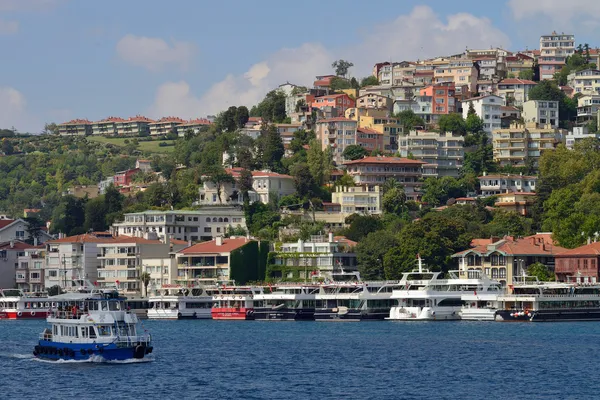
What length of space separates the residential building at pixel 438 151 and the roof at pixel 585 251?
40538 millimetres

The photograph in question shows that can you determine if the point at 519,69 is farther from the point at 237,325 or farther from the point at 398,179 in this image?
the point at 237,325

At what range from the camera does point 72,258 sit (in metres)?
134

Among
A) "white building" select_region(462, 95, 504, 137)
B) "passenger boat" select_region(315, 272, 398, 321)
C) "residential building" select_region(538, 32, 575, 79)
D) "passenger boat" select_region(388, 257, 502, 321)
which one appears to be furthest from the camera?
"residential building" select_region(538, 32, 575, 79)

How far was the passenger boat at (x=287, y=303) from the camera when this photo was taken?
11212 centimetres

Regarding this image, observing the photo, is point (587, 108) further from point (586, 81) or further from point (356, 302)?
point (356, 302)

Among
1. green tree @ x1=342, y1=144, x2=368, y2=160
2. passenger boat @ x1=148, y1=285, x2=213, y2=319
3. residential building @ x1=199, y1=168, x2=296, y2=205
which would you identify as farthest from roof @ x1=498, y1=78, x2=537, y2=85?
passenger boat @ x1=148, y1=285, x2=213, y2=319

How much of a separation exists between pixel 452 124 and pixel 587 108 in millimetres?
21847

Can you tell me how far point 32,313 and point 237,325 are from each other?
95.0 feet

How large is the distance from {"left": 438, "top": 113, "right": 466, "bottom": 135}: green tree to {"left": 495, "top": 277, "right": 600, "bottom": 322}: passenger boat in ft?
191

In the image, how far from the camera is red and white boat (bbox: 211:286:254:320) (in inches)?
4535

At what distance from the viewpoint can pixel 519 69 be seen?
193 metres

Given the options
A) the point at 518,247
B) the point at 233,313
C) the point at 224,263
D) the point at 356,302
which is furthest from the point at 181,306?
the point at 518,247

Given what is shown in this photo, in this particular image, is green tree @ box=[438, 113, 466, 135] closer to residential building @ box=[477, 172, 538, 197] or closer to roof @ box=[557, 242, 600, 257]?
residential building @ box=[477, 172, 538, 197]

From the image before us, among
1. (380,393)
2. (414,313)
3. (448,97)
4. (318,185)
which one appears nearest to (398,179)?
(318,185)
